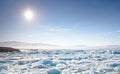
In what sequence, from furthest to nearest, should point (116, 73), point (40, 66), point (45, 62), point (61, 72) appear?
→ 1. point (45, 62)
2. point (40, 66)
3. point (61, 72)
4. point (116, 73)

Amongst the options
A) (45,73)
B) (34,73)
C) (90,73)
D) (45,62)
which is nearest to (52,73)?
(45,73)

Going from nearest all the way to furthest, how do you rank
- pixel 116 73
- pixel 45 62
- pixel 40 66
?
pixel 116 73, pixel 40 66, pixel 45 62

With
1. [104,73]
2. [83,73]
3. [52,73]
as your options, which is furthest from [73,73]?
[104,73]

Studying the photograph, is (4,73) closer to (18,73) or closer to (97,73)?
(18,73)

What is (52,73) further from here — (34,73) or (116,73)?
(116,73)

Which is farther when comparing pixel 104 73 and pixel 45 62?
pixel 45 62

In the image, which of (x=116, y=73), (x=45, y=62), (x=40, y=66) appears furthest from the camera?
(x=45, y=62)

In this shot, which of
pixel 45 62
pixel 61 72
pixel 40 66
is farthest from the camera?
pixel 45 62

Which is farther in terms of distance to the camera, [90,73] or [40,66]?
[40,66]
